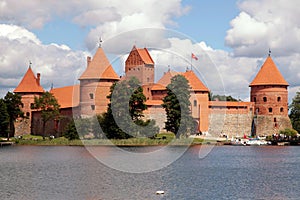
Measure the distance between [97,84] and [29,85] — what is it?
10.5 metres

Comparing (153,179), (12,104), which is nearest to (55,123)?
(12,104)

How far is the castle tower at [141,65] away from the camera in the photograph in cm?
5928

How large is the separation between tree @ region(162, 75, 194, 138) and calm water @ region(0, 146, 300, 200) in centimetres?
1333

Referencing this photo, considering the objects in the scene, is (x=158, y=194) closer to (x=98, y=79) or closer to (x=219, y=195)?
(x=219, y=195)

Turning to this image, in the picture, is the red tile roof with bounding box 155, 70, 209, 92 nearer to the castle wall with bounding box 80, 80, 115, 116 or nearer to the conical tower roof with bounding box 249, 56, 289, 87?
the conical tower roof with bounding box 249, 56, 289, 87

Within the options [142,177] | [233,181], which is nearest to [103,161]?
[142,177]

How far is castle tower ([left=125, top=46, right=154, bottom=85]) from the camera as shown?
59281 millimetres

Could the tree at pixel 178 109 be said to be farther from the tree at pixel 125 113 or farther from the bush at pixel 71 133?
the bush at pixel 71 133

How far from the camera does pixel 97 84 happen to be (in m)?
49.7

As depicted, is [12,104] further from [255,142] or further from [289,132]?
[289,132]

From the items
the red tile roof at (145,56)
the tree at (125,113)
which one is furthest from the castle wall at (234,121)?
the tree at (125,113)

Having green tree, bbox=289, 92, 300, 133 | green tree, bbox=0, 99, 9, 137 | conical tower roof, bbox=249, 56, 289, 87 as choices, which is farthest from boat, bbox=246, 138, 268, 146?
green tree, bbox=0, 99, 9, 137

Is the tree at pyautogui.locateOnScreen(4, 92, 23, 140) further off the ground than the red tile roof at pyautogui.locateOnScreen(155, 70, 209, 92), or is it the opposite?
the red tile roof at pyautogui.locateOnScreen(155, 70, 209, 92)

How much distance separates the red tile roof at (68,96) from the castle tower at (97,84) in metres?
1.82
